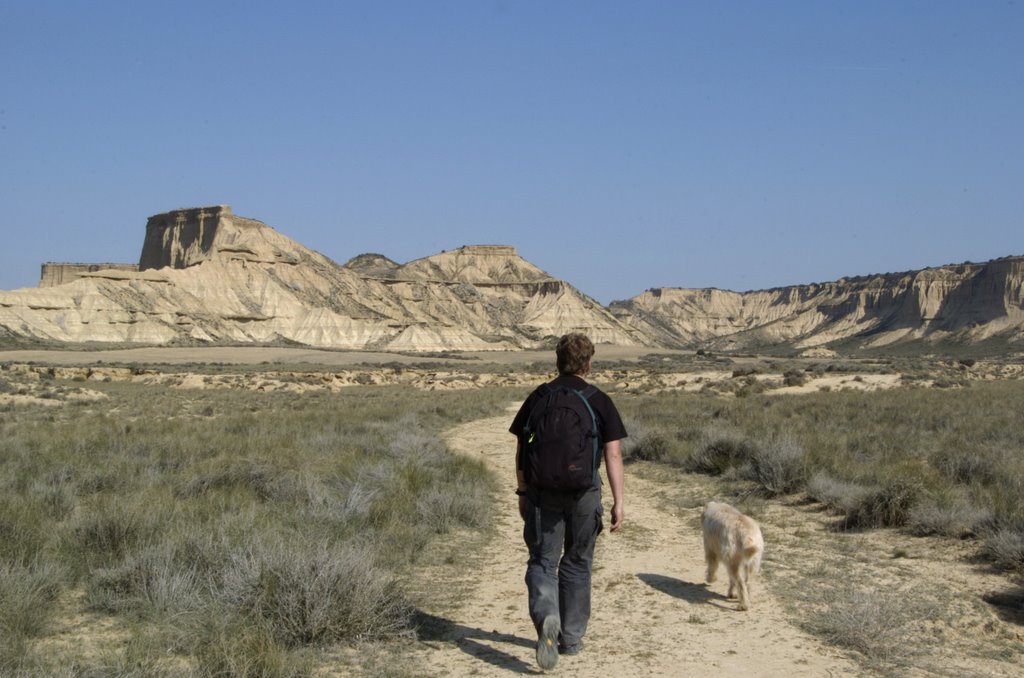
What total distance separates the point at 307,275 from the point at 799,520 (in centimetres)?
9632

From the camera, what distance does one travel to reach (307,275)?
100938 mm

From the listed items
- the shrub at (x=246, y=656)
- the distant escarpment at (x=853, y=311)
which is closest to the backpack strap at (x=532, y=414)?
the shrub at (x=246, y=656)

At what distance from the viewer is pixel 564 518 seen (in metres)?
4.86

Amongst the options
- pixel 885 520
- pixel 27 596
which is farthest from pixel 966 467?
pixel 27 596

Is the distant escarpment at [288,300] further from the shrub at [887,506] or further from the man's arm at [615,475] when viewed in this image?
the man's arm at [615,475]

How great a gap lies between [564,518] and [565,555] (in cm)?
27

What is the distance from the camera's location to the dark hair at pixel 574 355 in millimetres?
4949

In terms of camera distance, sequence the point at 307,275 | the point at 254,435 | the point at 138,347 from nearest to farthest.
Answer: the point at 254,435, the point at 138,347, the point at 307,275

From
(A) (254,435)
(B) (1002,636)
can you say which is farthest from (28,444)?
(B) (1002,636)

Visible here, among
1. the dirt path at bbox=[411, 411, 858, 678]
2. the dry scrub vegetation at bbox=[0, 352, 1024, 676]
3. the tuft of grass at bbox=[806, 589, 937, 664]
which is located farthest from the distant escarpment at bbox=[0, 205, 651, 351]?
the tuft of grass at bbox=[806, 589, 937, 664]

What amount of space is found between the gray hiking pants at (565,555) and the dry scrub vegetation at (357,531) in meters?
0.87

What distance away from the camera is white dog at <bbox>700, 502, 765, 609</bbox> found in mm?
5957

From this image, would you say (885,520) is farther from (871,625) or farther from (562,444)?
(562,444)

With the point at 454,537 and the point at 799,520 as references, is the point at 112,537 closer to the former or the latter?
the point at 454,537
